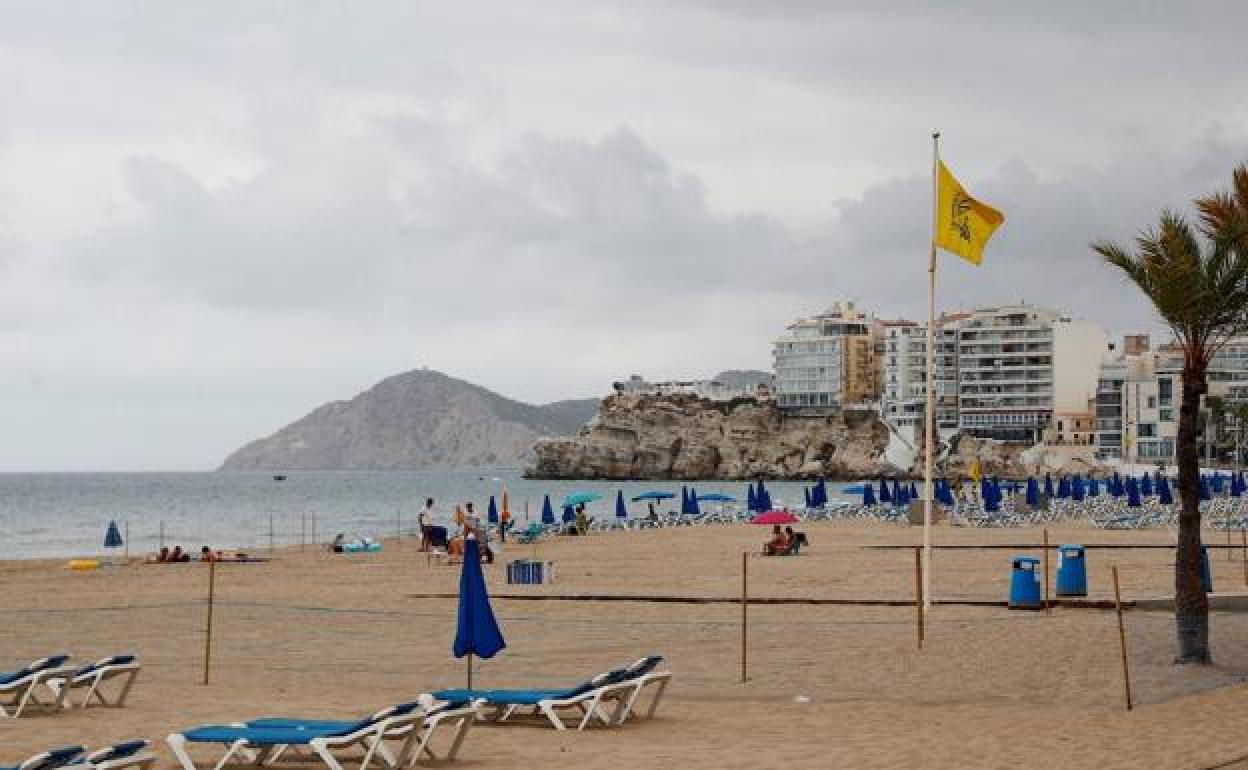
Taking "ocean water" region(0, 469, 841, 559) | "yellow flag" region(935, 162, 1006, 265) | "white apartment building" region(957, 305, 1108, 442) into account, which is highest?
"white apartment building" region(957, 305, 1108, 442)

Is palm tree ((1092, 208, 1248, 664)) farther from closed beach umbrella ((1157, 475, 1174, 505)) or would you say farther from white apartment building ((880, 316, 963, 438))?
white apartment building ((880, 316, 963, 438))

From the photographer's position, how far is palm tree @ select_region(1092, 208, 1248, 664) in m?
Result: 15.8

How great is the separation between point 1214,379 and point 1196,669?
129 m

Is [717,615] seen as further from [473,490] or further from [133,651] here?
[473,490]

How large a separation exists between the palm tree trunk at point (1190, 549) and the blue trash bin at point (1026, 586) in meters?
5.28

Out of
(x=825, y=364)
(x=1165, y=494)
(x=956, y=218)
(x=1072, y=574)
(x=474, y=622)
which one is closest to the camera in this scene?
(x=474, y=622)

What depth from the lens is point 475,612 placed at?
546 inches

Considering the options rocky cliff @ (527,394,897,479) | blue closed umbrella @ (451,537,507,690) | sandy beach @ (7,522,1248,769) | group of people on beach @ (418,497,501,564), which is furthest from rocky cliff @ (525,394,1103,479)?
blue closed umbrella @ (451,537,507,690)

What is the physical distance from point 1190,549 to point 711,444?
163799mm

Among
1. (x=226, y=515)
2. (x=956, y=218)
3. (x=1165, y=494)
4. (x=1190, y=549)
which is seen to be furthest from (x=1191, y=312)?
(x=226, y=515)

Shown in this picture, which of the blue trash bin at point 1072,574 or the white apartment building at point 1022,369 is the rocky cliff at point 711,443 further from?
the blue trash bin at point 1072,574

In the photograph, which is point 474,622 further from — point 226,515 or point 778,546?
point 226,515

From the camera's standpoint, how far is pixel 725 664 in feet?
57.0

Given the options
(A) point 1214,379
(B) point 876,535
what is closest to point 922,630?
(B) point 876,535
